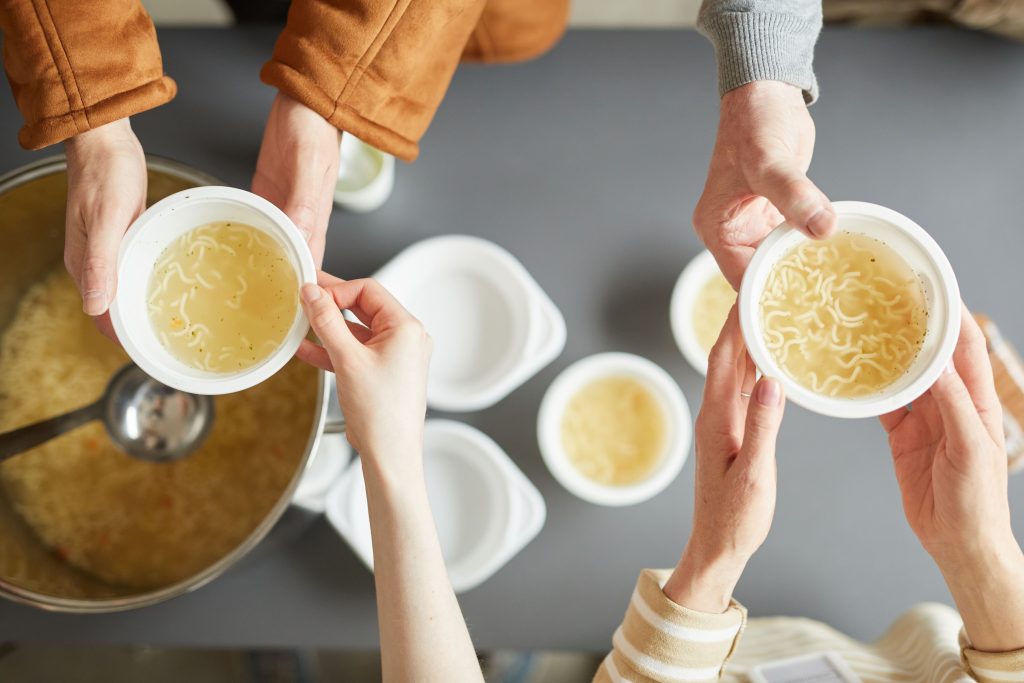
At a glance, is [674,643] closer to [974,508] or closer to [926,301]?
[974,508]

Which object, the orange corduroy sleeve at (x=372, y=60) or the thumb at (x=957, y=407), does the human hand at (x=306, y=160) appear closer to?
the orange corduroy sleeve at (x=372, y=60)

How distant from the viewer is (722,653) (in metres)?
0.96

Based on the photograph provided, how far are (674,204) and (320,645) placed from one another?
1121 mm

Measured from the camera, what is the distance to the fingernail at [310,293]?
847 mm

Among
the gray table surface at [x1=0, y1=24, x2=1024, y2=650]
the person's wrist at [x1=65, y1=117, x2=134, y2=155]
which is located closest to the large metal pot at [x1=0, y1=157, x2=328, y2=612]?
the person's wrist at [x1=65, y1=117, x2=134, y2=155]

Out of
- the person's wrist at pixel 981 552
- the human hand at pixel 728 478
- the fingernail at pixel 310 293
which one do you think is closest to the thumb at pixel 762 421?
the human hand at pixel 728 478

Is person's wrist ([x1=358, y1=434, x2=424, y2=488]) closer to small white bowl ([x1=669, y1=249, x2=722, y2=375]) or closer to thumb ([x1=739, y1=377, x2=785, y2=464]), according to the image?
thumb ([x1=739, y1=377, x2=785, y2=464])

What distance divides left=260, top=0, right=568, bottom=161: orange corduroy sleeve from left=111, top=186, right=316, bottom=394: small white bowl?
8.6 inches

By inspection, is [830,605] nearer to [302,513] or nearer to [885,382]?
[885,382]

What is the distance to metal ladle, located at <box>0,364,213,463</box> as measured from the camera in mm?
1231

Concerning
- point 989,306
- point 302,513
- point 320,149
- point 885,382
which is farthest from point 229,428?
point 989,306

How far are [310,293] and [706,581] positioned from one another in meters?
0.64

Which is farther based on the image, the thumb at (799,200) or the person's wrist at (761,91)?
the person's wrist at (761,91)

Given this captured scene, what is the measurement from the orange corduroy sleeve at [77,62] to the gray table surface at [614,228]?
45 centimetres
